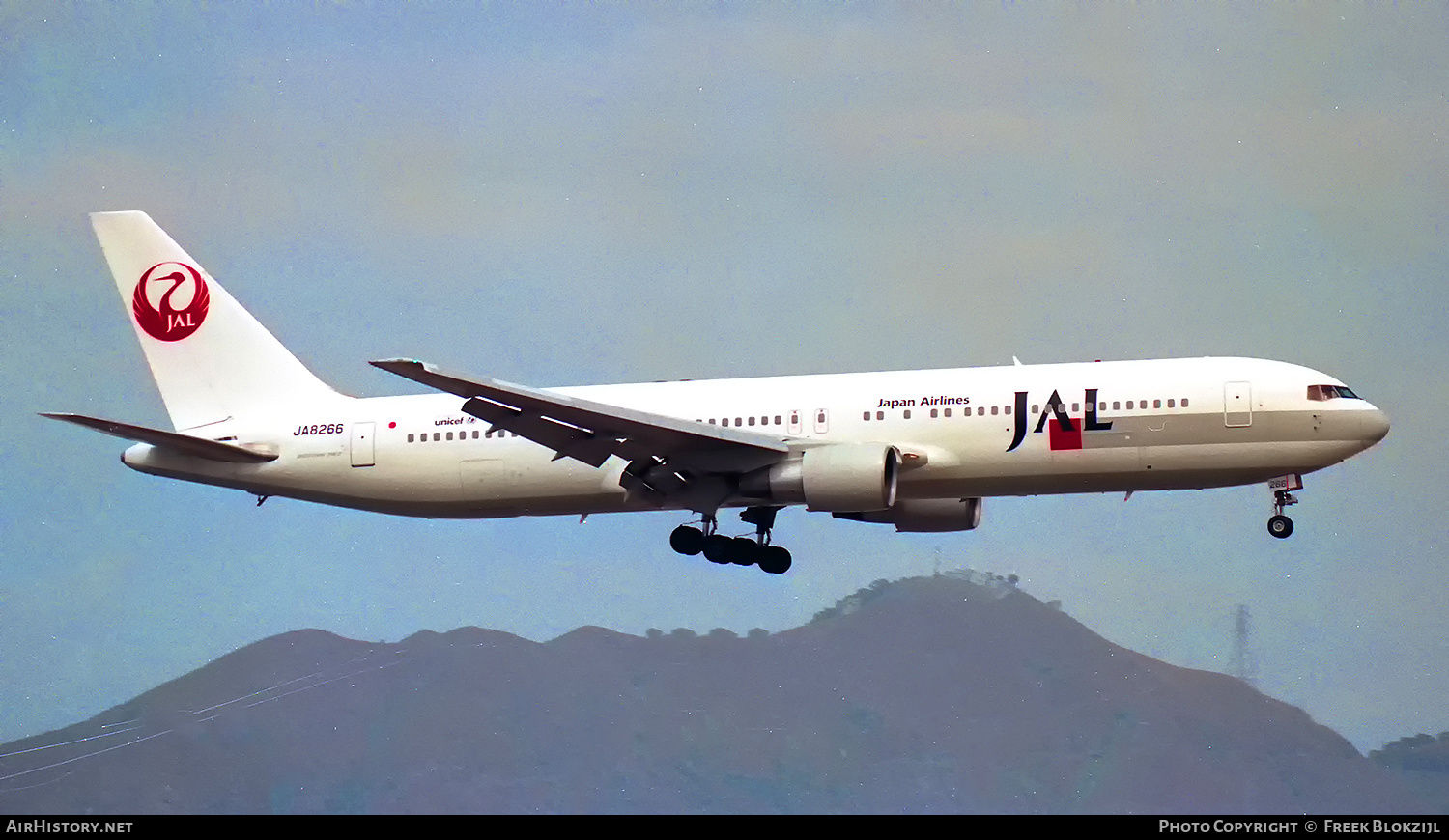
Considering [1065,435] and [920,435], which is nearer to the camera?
[1065,435]

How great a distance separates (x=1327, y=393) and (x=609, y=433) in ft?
50.5

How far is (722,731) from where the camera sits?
7612 cm

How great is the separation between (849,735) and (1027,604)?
8.95m

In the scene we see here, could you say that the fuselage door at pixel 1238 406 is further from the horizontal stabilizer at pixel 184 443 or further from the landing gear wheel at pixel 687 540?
the horizontal stabilizer at pixel 184 443

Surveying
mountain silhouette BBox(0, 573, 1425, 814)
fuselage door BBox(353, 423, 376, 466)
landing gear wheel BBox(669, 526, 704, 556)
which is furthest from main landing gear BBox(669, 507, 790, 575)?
mountain silhouette BBox(0, 573, 1425, 814)

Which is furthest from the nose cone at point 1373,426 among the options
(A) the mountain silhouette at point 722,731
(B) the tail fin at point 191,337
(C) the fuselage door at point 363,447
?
(A) the mountain silhouette at point 722,731

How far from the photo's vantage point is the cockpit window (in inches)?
1662

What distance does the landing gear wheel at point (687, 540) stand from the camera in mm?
46562

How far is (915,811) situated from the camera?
77.2 m

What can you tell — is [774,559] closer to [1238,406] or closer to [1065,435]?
[1065,435]

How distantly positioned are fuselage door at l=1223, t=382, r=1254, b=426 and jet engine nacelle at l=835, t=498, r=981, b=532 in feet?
25.1

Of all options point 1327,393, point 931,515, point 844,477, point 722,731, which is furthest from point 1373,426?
point 722,731

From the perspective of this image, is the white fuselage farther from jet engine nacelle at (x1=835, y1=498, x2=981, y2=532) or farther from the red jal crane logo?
the red jal crane logo
